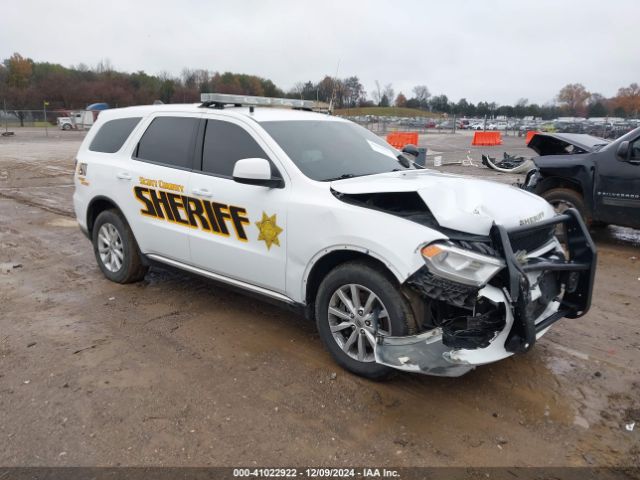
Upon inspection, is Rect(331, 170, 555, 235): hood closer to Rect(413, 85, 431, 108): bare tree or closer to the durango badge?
the durango badge

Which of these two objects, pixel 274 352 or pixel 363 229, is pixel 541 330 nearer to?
pixel 363 229

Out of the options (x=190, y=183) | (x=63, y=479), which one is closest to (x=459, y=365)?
(x=63, y=479)

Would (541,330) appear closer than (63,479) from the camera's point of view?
No

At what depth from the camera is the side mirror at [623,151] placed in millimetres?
6870

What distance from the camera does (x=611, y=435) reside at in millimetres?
3008

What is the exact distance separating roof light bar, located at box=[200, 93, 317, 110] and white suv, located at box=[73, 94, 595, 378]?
0.05 feet

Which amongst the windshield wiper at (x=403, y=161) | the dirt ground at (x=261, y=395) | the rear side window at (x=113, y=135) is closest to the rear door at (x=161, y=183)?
the rear side window at (x=113, y=135)

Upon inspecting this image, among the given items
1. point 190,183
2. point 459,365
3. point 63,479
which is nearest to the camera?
point 63,479

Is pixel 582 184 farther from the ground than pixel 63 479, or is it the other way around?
pixel 582 184

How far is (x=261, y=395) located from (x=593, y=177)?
593 centimetres

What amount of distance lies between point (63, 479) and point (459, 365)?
222 cm

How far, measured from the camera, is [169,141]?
485 cm

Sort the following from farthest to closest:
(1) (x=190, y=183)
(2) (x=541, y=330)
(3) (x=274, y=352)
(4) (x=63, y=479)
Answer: (1) (x=190, y=183), (3) (x=274, y=352), (2) (x=541, y=330), (4) (x=63, y=479)

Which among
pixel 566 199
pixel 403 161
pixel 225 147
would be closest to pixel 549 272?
pixel 403 161
